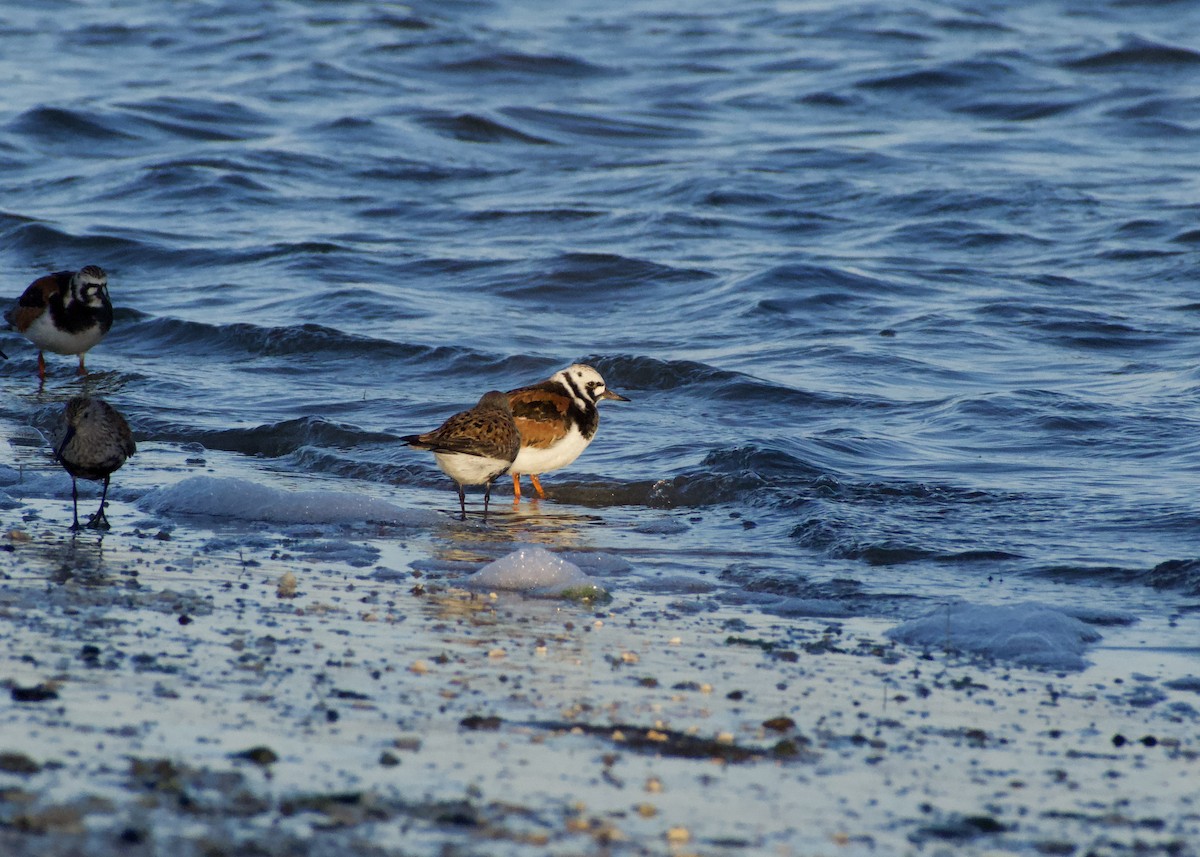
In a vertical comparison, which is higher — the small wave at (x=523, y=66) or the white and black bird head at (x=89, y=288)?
the small wave at (x=523, y=66)

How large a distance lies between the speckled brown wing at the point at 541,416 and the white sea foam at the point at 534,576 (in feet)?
6.69

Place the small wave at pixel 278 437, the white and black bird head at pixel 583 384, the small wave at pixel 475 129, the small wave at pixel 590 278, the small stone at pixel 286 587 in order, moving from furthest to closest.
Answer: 1. the small wave at pixel 475 129
2. the small wave at pixel 590 278
3. the small wave at pixel 278 437
4. the white and black bird head at pixel 583 384
5. the small stone at pixel 286 587

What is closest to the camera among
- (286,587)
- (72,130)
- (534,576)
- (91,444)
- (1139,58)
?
(286,587)

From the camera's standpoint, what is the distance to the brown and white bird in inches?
299

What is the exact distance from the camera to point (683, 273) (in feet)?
51.8

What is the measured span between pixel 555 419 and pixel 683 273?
683 cm

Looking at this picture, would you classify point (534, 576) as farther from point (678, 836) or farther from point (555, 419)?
point (678, 836)

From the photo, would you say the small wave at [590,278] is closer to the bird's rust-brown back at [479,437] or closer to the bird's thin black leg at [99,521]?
the bird's rust-brown back at [479,437]

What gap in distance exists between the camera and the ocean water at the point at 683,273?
8.45 metres

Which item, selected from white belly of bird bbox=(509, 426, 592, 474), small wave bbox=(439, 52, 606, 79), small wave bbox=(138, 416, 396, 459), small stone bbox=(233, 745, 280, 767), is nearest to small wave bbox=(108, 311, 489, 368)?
small wave bbox=(138, 416, 396, 459)

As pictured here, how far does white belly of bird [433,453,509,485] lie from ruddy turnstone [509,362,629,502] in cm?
30

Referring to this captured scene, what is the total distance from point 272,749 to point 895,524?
461cm

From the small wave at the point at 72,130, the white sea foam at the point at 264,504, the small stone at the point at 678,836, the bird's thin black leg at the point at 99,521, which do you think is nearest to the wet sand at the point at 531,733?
the small stone at the point at 678,836

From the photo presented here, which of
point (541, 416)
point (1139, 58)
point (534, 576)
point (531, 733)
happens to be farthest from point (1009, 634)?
point (1139, 58)
